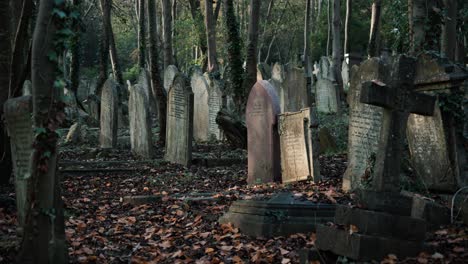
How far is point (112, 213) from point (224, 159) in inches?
164

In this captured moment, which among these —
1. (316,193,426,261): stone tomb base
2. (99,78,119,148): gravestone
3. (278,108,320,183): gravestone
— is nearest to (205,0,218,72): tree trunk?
(99,78,119,148): gravestone

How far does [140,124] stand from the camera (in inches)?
515

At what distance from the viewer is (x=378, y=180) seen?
5.16 meters

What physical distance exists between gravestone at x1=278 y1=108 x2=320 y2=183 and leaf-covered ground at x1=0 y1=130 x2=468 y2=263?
0.99 feet

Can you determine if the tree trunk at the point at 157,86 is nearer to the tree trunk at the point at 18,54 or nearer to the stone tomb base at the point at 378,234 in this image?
the tree trunk at the point at 18,54

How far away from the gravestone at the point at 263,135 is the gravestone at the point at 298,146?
0.48 ft

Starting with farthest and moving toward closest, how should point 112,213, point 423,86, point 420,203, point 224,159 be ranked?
point 224,159, point 112,213, point 423,86, point 420,203

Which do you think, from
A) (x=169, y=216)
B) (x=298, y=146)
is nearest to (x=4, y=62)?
(x=169, y=216)

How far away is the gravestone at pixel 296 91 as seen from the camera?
54.5 feet

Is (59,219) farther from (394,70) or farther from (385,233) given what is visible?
(394,70)

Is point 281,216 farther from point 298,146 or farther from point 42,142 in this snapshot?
point 298,146

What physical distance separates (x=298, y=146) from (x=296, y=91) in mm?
7641

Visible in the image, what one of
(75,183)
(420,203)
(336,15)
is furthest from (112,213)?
(336,15)

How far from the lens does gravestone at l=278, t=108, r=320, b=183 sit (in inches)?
363
